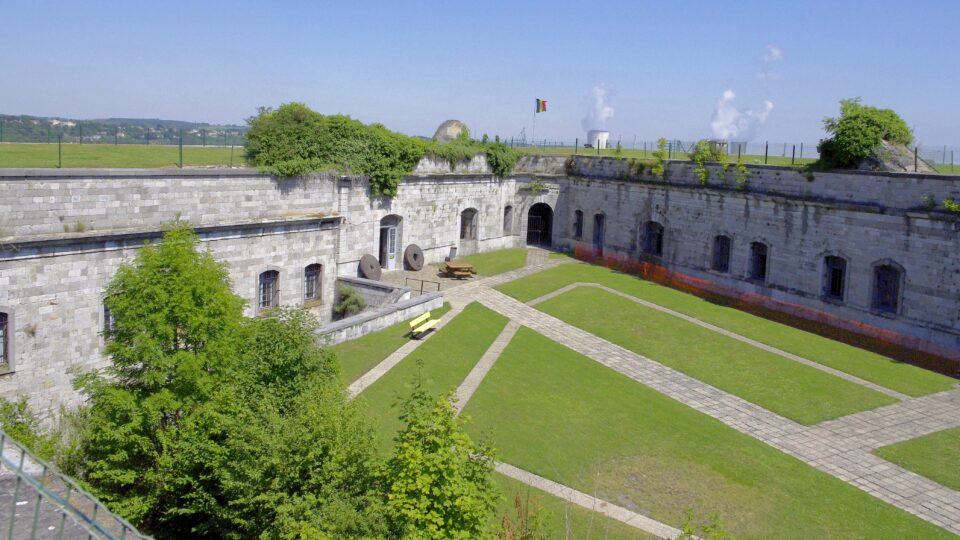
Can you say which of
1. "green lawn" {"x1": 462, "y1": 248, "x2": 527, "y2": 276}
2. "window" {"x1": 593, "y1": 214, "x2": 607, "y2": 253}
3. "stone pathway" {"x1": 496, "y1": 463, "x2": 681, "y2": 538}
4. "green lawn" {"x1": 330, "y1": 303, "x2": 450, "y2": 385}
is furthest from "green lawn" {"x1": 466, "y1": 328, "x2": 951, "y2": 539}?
"window" {"x1": 593, "y1": 214, "x2": 607, "y2": 253}

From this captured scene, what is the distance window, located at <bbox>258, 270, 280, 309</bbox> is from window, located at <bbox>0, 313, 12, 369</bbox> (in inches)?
300

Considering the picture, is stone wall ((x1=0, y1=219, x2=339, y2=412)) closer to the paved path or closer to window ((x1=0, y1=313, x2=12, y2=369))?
window ((x1=0, y1=313, x2=12, y2=369))

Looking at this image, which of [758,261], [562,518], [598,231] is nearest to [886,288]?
[758,261]

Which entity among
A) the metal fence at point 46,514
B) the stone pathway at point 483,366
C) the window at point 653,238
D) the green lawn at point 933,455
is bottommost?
the green lawn at point 933,455

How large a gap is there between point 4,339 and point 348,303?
10754 millimetres

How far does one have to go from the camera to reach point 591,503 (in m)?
13.9

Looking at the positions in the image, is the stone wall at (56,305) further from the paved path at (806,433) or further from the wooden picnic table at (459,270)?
the wooden picnic table at (459,270)

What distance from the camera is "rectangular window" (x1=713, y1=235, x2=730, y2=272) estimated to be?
1148 inches

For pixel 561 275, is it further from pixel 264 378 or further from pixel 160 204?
pixel 264 378

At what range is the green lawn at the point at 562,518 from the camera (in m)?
12.9

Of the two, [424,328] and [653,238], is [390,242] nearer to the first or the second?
[424,328]

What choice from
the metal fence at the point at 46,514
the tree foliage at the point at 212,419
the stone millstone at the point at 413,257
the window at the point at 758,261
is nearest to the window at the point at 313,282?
the stone millstone at the point at 413,257

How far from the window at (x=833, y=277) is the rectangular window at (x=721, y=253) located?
438 centimetres

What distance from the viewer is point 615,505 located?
14.0 m
